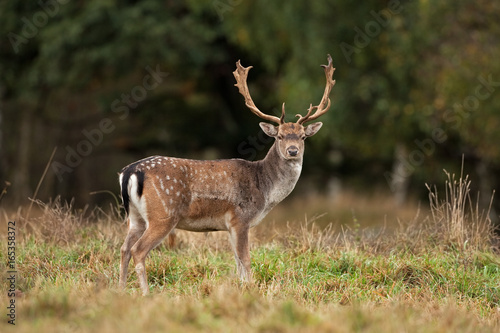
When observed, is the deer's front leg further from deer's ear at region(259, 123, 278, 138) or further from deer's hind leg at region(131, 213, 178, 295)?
deer's ear at region(259, 123, 278, 138)

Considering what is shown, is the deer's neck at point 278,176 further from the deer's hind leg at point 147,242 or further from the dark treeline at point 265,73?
the dark treeline at point 265,73

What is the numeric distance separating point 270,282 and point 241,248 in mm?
429

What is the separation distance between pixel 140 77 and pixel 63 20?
174 inches

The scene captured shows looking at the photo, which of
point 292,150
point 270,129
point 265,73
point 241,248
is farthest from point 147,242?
point 265,73

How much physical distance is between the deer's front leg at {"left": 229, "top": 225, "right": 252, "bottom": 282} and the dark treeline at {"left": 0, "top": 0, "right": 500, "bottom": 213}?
8.28 meters

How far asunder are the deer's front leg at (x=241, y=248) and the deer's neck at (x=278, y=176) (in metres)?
0.53

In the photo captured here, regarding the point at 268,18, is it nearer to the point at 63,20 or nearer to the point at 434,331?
the point at 63,20

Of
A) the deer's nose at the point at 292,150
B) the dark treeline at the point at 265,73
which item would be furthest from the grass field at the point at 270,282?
the dark treeline at the point at 265,73

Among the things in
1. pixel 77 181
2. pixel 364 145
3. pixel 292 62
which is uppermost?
pixel 292 62

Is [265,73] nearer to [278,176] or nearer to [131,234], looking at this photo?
[278,176]

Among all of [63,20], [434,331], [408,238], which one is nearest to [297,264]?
[408,238]

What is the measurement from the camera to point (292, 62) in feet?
55.0

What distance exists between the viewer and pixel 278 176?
800 centimetres

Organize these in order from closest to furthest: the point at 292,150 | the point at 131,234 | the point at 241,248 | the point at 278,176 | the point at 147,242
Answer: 1. the point at 147,242
2. the point at 131,234
3. the point at 241,248
4. the point at 292,150
5. the point at 278,176
